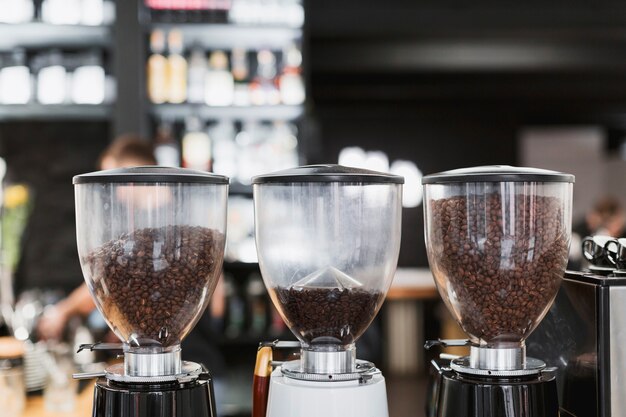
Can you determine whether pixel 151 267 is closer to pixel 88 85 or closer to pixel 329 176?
pixel 329 176

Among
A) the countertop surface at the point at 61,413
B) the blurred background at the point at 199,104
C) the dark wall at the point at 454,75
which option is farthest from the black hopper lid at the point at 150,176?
the dark wall at the point at 454,75

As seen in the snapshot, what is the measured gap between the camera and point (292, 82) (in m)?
3.58

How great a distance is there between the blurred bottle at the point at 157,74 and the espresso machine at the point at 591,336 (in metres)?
2.71

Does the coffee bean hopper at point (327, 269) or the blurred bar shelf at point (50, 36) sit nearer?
the coffee bean hopper at point (327, 269)

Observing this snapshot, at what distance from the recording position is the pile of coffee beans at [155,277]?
919mm

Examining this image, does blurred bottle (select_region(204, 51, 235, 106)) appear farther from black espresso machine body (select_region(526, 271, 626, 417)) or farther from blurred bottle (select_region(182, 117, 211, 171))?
black espresso machine body (select_region(526, 271, 626, 417))

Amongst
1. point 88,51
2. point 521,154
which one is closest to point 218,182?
point 88,51

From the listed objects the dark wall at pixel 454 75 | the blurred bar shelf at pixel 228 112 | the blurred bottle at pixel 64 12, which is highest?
the dark wall at pixel 454 75

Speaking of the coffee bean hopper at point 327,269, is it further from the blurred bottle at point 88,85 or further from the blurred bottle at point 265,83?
the blurred bottle at point 88,85

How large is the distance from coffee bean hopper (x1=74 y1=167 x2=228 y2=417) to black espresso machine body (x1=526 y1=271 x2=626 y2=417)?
1.63 ft

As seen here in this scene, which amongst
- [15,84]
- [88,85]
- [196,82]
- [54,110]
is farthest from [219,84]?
[15,84]

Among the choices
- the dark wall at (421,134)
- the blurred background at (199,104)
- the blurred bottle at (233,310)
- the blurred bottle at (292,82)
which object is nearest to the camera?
the blurred background at (199,104)

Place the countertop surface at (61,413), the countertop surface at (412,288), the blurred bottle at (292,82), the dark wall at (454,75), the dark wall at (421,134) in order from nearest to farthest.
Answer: the countertop surface at (61,413) < the blurred bottle at (292,82) < the countertop surface at (412,288) < the dark wall at (454,75) < the dark wall at (421,134)

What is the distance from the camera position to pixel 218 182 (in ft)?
3.10
